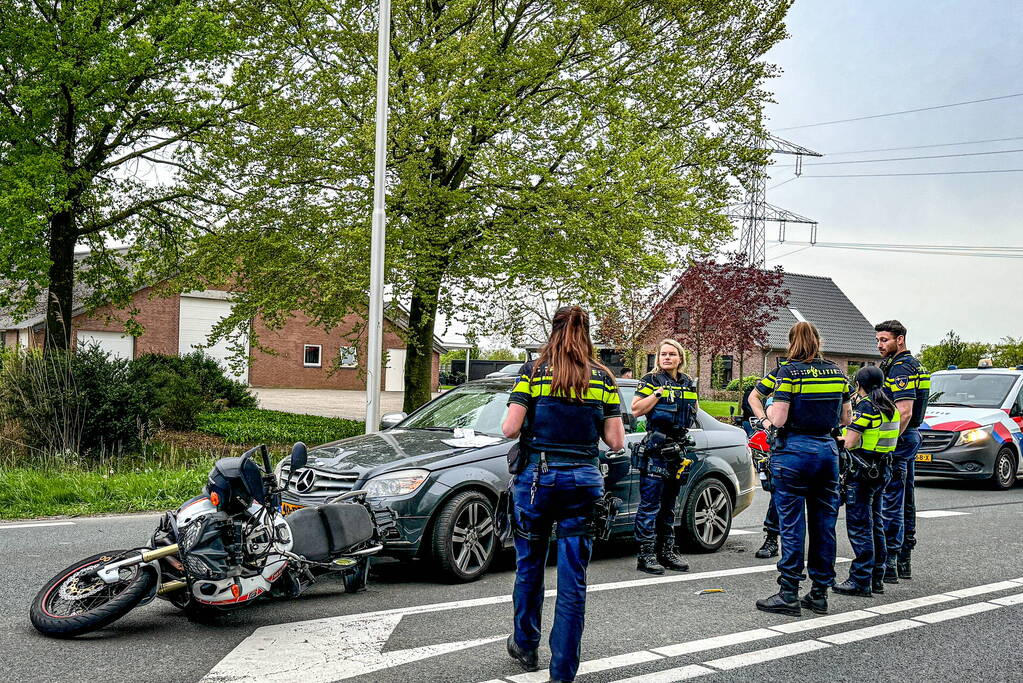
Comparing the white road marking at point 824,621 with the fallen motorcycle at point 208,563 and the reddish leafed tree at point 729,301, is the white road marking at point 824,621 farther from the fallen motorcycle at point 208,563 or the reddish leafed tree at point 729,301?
the reddish leafed tree at point 729,301

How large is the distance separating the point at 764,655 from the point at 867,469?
2185 mm

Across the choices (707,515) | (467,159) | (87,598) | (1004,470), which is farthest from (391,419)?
(1004,470)

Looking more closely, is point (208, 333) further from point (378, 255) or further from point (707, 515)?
point (707, 515)

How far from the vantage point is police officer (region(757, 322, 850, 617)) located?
601cm

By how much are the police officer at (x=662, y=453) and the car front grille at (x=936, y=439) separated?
8.64 metres

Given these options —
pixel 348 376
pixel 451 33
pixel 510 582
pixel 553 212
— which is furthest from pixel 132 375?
pixel 348 376

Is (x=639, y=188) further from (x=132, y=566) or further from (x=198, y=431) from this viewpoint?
(x=132, y=566)

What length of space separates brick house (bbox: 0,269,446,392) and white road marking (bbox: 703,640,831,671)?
79.4ft

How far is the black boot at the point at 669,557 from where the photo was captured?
750 cm

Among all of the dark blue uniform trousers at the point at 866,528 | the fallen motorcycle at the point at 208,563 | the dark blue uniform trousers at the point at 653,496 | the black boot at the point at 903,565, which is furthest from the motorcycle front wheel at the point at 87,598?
the black boot at the point at 903,565

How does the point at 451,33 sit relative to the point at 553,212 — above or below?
above

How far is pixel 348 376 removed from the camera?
47.4m

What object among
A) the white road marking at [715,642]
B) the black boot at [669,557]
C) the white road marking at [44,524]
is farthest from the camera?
the white road marking at [44,524]

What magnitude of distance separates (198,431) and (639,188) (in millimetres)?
10562
